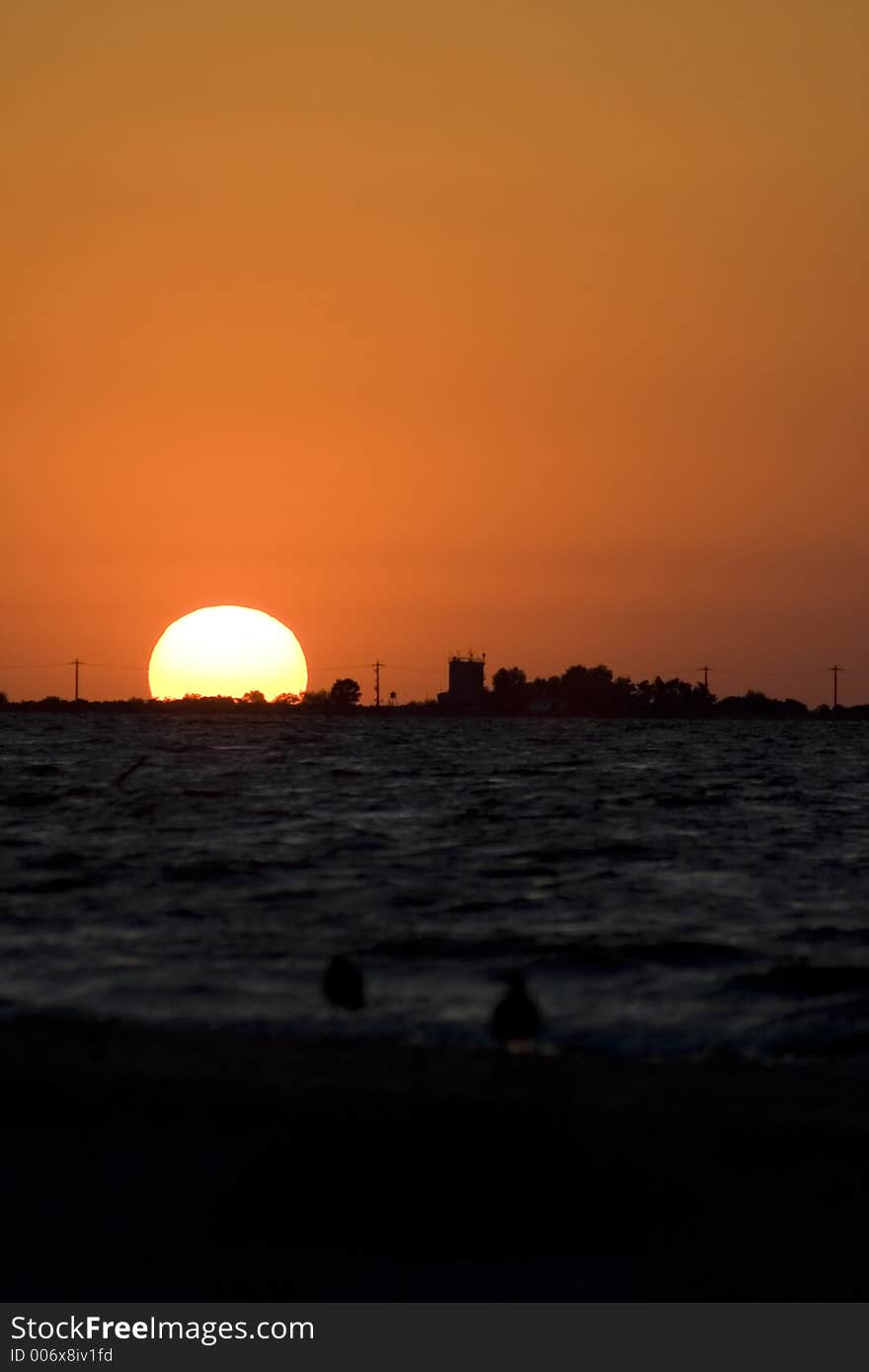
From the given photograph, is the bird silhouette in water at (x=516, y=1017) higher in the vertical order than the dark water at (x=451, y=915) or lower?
higher

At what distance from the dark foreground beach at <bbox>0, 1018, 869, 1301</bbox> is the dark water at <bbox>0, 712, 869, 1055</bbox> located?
2.77 m

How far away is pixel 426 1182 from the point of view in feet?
32.4

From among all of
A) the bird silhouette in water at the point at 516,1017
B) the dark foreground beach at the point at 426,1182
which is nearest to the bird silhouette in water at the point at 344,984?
the dark foreground beach at the point at 426,1182

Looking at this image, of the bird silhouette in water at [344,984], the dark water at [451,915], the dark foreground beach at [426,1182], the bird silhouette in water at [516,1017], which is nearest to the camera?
the dark foreground beach at [426,1182]

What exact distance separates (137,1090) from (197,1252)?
3.52 meters

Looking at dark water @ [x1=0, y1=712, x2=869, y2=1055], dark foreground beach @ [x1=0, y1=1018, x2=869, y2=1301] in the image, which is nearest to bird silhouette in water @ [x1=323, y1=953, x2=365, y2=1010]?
dark foreground beach @ [x1=0, y1=1018, x2=869, y2=1301]

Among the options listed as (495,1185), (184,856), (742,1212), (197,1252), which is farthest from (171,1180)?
(184,856)

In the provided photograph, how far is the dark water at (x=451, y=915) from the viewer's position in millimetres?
17141

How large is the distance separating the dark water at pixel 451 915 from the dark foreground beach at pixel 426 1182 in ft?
9.10

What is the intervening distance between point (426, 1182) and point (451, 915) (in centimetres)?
1579

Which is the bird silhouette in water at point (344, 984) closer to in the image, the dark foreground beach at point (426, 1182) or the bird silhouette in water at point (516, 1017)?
the dark foreground beach at point (426, 1182)

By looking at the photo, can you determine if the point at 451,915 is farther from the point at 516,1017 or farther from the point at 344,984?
the point at 516,1017

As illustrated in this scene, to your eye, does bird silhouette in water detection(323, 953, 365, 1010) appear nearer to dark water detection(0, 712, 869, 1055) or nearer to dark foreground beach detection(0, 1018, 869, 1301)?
dark foreground beach detection(0, 1018, 869, 1301)

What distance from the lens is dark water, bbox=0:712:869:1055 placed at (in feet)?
56.2
